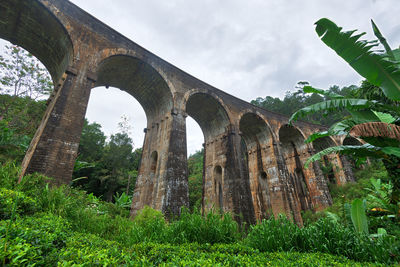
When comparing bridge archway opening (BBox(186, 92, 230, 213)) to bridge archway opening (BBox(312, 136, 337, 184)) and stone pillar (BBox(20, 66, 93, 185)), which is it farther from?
bridge archway opening (BBox(312, 136, 337, 184))

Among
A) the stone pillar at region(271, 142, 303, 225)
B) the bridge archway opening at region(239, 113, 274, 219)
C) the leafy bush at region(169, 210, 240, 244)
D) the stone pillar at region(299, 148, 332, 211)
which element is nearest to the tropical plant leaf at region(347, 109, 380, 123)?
the leafy bush at region(169, 210, 240, 244)

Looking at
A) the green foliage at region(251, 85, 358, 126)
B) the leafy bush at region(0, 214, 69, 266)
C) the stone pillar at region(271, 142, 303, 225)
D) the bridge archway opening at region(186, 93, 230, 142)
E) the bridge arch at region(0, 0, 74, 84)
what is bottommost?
the leafy bush at region(0, 214, 69, 266)

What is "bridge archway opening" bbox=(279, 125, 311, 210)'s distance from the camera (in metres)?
16.5

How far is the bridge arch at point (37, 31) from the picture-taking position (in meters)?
7.36

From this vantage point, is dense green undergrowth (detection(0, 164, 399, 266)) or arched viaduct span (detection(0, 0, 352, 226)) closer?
dense green undergrowth (detection(0, 164, 399, 266))

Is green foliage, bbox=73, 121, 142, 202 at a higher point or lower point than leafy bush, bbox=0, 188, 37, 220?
higher

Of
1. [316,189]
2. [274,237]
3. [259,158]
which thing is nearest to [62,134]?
[274,237]

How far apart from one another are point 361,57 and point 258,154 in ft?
38.5

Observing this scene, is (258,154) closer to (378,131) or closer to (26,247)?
(378,131)

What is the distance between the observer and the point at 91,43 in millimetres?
8484

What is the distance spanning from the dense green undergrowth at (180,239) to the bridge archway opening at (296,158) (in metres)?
13.6

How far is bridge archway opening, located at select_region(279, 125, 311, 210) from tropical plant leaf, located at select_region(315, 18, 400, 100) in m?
12.5

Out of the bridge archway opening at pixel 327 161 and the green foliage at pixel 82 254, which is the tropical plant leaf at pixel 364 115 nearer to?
the green foliage at pixel 82 254

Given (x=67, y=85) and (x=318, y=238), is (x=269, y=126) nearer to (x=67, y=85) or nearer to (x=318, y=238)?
(x=318, y=238)
